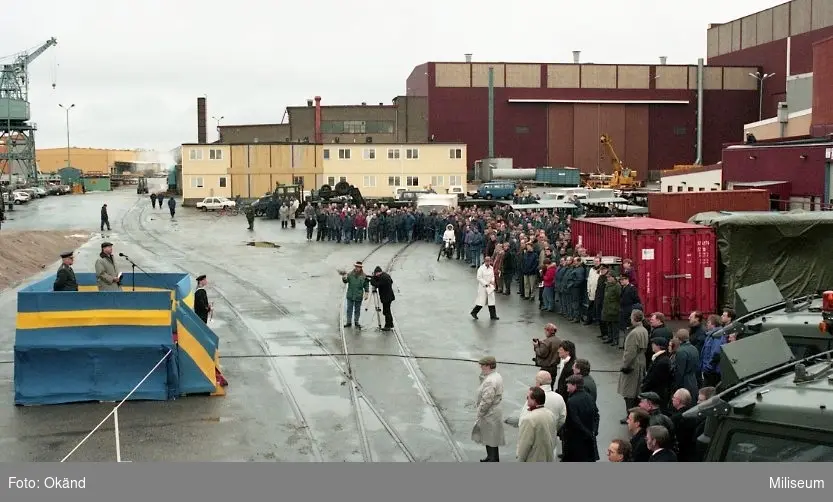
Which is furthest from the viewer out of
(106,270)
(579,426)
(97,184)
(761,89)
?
(97,184)

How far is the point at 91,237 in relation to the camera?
41.4m

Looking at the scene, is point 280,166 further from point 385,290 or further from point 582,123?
point 385,290

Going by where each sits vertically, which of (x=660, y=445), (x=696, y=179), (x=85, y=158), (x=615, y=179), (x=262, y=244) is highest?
(x=85, y=158)

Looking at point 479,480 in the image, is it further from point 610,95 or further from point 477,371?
point 610,95

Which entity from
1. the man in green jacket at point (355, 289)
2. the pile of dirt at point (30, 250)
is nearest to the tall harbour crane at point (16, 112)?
the pile of dirt at point (30, 250)

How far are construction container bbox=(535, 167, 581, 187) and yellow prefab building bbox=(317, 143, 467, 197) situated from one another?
637 centimetres

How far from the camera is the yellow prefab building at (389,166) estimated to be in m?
65.4

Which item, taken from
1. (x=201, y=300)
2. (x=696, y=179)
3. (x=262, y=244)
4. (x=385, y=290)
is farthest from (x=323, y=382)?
(x=696, y=179)

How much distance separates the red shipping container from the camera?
65.6 feet

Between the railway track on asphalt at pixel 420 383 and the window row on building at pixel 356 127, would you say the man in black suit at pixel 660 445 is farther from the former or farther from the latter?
the window row on building at pixel 356 127

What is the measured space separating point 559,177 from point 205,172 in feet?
Answer: 83.6

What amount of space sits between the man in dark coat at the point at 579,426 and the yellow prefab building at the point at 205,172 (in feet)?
187

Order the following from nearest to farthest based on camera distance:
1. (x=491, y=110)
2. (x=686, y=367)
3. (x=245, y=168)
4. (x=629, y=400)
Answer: (x=686, y=367), (x=629, y=400), (x=245, y=168), (x=491, y=110)

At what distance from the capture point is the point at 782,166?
32.4 m
